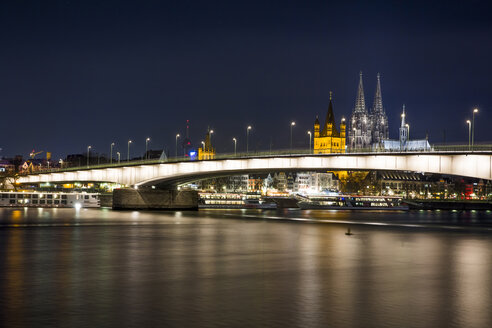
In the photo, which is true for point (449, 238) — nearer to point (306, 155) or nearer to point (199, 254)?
point (199, 254)

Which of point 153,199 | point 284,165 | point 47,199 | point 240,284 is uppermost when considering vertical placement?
point 284,165

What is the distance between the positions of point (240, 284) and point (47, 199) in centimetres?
10603

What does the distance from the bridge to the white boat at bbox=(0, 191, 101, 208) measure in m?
6.44

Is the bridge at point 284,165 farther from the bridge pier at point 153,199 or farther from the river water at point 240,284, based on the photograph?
the river water at point 240,284

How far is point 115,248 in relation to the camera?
1543 inches

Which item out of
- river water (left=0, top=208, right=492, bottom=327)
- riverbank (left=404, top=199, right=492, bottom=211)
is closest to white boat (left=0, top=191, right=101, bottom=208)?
river water (left=0, top=208, right=492, bottom=327)

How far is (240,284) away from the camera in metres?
24.7

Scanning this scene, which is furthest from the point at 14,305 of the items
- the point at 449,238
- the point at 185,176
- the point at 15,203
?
the point at 15,203

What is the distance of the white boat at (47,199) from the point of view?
123 metres

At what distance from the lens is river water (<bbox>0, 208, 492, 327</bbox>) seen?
18297 mm

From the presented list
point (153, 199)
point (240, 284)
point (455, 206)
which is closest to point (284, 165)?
point (153, 199)

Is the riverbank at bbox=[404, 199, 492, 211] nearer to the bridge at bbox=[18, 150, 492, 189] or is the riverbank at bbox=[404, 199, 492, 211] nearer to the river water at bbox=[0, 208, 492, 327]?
the bridge at bbox=[18, 150, 492, 189]

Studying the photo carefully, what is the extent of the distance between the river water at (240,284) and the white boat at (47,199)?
82.6 m

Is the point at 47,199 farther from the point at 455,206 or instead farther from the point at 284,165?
the point at 455,206
